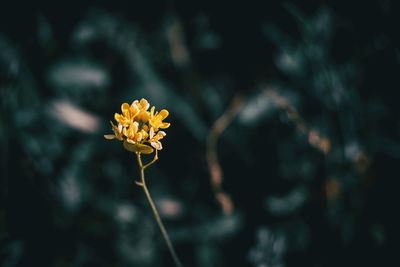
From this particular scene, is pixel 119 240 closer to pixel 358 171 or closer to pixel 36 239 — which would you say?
pixel 36 239

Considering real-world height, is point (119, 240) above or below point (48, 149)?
below

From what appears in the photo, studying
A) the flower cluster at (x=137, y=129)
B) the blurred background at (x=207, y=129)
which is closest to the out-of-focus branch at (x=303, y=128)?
the blurred background at (x=207, y=129)

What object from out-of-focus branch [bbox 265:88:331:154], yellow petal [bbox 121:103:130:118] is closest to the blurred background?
out-of-focus branch [bbox 265:88:331:154]

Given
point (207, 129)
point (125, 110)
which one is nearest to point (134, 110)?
point (125, 110)

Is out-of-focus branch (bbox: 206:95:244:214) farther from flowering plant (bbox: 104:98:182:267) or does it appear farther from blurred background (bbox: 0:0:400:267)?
flowering plant (bbox: 104:98:182:267)

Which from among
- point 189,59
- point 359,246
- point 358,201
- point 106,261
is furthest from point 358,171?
point 106,261

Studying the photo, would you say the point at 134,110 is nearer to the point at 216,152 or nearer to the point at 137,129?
the point at 137,129
